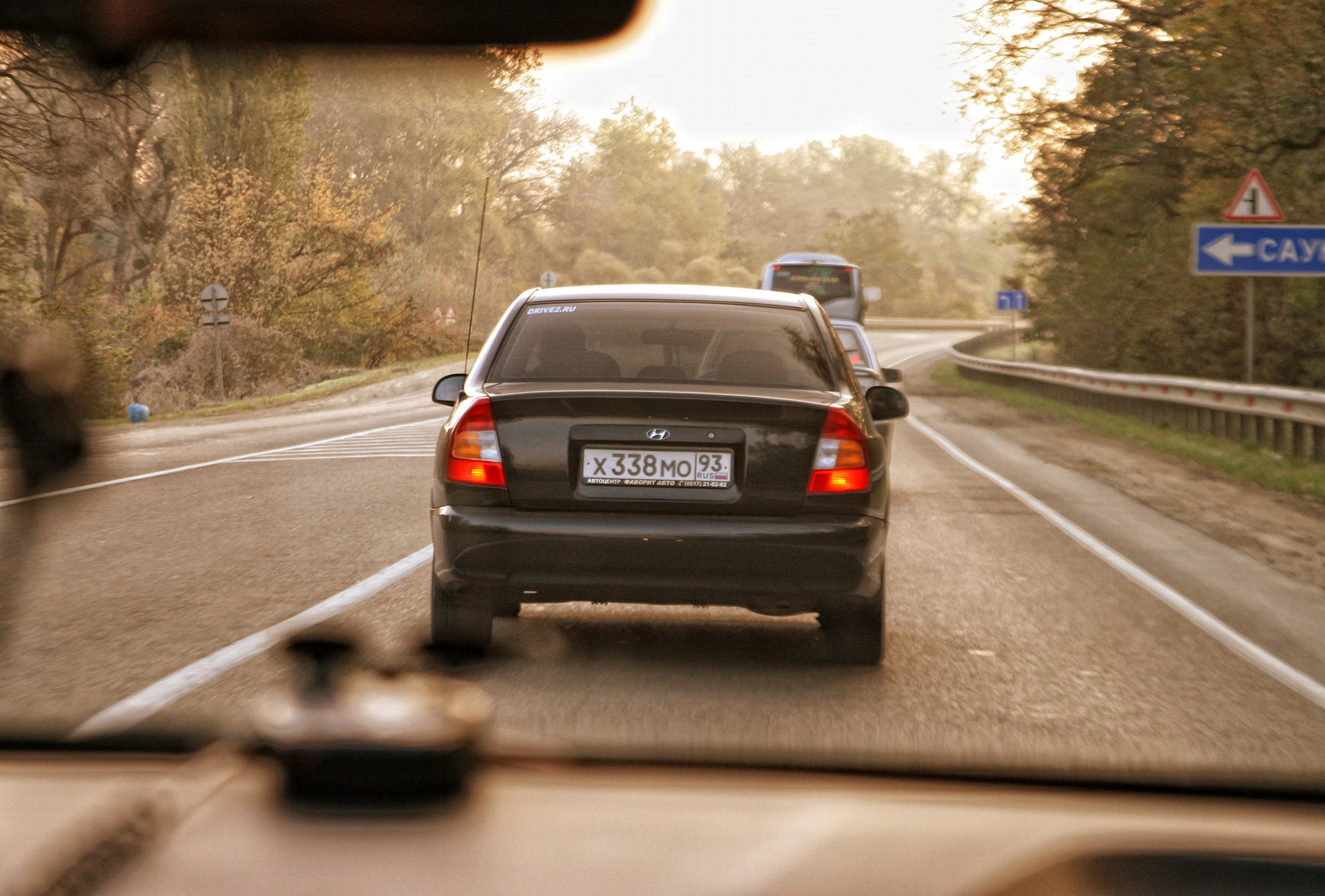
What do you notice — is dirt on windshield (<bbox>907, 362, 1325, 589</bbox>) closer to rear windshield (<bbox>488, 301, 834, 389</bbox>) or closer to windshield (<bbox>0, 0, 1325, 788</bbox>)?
windshield (<bbox>0, 0, 1325, 788</bbox>)

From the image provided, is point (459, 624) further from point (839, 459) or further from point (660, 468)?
point (839, 459)

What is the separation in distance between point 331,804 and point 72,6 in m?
2.06

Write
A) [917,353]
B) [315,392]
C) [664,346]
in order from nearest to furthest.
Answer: [664,346] < [315,392] < [917,353]

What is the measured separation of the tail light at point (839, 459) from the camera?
5.19m

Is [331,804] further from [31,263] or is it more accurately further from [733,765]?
[31,263]

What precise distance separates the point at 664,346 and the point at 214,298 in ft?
83.1

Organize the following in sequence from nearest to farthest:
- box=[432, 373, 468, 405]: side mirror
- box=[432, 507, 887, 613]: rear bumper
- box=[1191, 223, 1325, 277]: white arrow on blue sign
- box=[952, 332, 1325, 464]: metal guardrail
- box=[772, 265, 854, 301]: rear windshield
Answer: box=[432, 507, 887, 613]: rear bumper → box=[432, 373, 468, 405]: side mirror → box=[952, 332, 1325, 464]: metal guardrail → box=[1191, 223, 1325, 277]: white arrow on blue sign → box=[772, 265, 854, 301]: rear windshield

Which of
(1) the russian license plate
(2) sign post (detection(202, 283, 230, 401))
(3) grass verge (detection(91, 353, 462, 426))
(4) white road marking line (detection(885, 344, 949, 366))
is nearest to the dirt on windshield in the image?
(1) the russian license plate

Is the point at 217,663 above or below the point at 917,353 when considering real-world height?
above

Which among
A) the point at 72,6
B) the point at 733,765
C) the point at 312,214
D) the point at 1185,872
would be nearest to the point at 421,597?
the point at 733,765

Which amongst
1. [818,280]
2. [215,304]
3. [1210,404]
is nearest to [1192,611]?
[1210,404]

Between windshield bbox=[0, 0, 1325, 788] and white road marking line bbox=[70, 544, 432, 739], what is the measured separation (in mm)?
27

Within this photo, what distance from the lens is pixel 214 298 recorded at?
2919 centimetres

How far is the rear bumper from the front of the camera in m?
5.05
